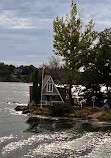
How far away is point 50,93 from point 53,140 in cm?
2447

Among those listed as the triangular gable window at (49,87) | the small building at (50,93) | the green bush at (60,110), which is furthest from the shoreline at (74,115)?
the triangular gable window at (49,87)

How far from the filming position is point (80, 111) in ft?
128

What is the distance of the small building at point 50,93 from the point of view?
4669 centimetres

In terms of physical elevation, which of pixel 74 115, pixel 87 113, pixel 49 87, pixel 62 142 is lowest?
pixel 62 142

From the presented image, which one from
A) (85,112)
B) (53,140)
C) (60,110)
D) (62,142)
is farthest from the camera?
(85,112)

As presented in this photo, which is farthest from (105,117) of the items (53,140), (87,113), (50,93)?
(50,93)

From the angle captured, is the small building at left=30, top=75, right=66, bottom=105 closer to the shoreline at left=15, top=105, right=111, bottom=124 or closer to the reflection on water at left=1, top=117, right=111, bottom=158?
the shoreline at left=15, top=105, right=111, bottom=124

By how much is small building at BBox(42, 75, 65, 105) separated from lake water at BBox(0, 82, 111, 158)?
14.5m

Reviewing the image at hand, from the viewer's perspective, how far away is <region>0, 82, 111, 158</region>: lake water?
1855 centimetres

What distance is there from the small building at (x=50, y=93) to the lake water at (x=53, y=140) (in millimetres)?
14466

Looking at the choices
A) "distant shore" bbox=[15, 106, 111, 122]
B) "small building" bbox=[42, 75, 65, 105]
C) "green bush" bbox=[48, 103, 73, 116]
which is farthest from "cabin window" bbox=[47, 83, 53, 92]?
"green bush" bbox=[48, 103, 73, 116]

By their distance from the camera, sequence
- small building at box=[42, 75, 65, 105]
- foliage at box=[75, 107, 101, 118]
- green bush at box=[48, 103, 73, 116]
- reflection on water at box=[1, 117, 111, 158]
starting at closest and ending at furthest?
1. reflection on water at box=[1, 117, 111, 158]
2. foliage at box=[75, 107, 101, 118]
3. green bush at box=[48, 103, 73, 116]
4. small building at box=[42, 75, 65, 105]

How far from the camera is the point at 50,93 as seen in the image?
4681 centimetres

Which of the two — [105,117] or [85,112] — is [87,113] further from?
[105,117]
